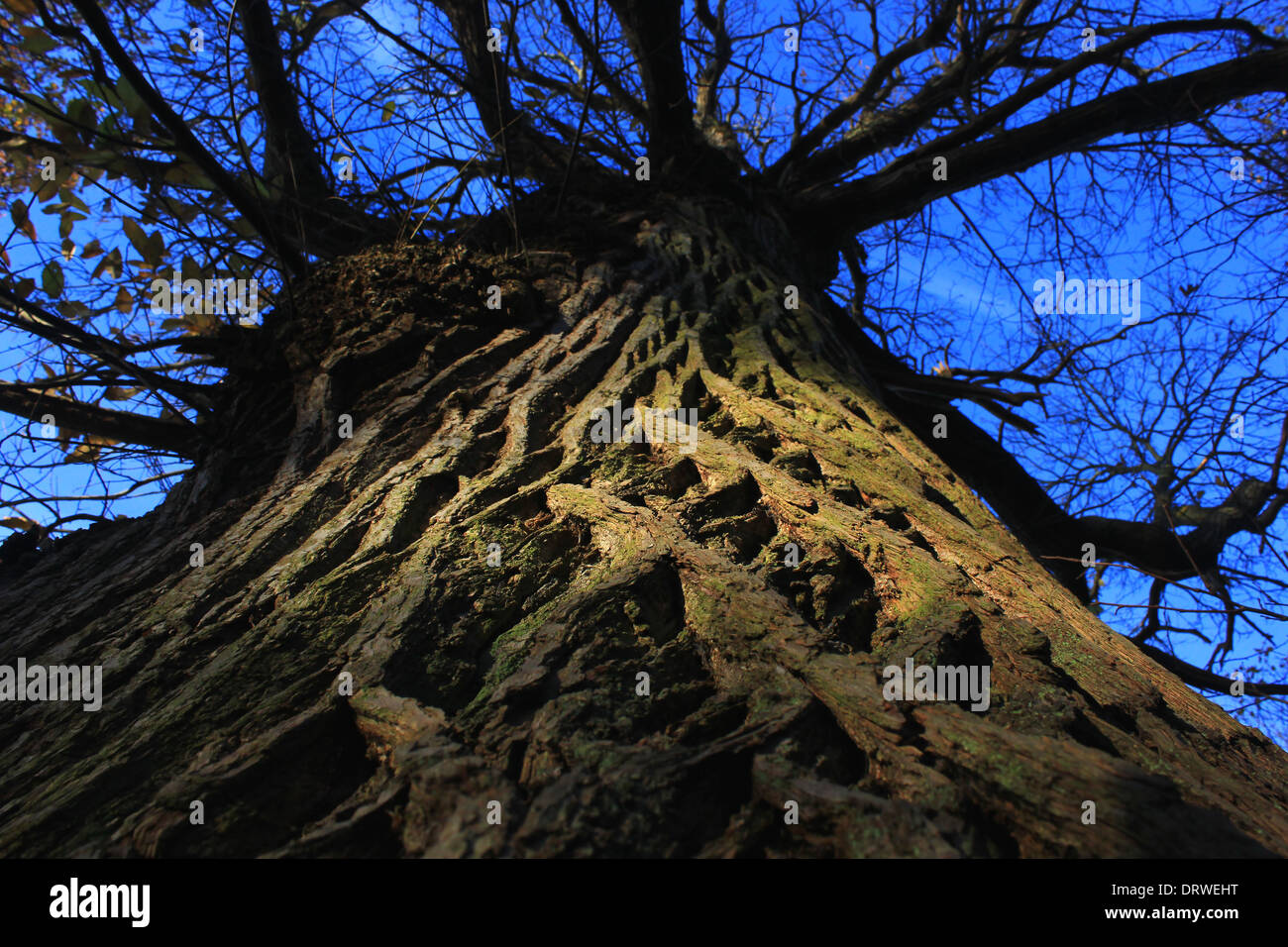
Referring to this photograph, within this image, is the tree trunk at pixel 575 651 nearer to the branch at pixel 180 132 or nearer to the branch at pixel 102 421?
the branch at pixel 180 132

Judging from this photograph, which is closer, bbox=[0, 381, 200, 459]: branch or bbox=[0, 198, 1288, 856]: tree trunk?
bbox=[0, 198, 1288, 856]: tree trunk

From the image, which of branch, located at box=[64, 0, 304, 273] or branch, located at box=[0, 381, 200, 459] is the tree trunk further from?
branch, located at box=[0, 381, 200, 459]

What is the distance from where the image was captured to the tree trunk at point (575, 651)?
0.78 m

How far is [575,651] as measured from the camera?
104 cm

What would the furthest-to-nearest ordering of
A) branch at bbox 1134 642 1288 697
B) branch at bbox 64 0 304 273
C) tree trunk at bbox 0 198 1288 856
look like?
1. branch at bbox 1134 642 1288 697
2. branch at bbox 64 0 304 273
3. tree trunk at bbox 0 198 1288 856

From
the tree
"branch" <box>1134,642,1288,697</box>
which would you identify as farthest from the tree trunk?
"branch" <box>1134,642,1288,697</box>

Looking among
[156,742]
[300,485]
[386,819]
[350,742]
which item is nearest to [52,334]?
[300,485]

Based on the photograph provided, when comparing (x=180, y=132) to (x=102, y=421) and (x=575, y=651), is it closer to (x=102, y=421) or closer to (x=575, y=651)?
(x=102, y=421)

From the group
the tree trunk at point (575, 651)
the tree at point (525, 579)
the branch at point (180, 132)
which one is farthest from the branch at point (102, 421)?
the tree trunk at point (575, 651)

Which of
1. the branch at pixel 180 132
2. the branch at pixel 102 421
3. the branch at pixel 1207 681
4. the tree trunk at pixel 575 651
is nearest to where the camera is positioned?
the tree trunk at pixel 575 651

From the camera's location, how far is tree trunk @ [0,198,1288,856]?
777 millimetres

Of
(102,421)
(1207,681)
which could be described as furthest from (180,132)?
(1207,681)

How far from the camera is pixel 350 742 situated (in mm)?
966

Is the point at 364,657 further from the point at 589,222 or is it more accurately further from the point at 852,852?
the point at 589,222
